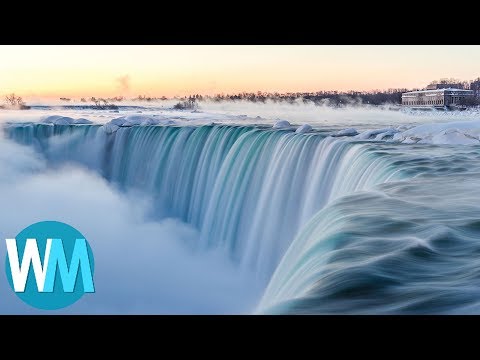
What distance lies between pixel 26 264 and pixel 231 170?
159 cm

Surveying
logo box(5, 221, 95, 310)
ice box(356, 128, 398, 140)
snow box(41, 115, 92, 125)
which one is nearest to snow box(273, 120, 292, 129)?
ice box(356, 128, 398, 140)

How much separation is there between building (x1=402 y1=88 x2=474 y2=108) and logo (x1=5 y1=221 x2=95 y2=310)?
5.98 feet

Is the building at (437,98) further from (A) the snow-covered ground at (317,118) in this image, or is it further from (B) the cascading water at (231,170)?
(B) the cascading water at (231,170)

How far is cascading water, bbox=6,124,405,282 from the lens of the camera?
13.5 ft

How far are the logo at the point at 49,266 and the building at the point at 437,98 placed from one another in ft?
5.98

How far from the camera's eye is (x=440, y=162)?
388 centimetres

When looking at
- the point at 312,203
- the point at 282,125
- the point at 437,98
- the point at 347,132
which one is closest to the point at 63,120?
the point at 282,125

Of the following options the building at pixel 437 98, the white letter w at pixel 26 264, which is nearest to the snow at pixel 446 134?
the building at pixel 437 98

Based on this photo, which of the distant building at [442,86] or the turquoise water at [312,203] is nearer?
the turquoise water at [312,203]

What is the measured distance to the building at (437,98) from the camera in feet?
12.2

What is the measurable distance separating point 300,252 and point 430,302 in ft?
2.17

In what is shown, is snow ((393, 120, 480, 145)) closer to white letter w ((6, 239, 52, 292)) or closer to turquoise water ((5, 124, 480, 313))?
turquoise water ((5, 124, 480, 313))
